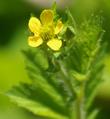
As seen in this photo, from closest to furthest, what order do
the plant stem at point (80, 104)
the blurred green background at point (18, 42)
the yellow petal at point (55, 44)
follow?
the yellow petal at point (55, 44) < the plant stem at point (80, 104) < the blurred green background at point (18, 42)

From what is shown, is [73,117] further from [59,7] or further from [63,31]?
[59,7]

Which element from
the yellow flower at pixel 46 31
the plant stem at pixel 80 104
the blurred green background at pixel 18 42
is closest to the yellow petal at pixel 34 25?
the yellow flower at pixel 46 31

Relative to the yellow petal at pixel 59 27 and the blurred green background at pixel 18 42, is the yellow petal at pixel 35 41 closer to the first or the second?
the yellow petal at pixel 59 27

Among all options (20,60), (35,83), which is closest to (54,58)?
(35,83)

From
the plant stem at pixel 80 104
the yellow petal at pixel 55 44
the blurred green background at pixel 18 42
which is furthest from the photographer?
the blurred green background at pixel 18 42

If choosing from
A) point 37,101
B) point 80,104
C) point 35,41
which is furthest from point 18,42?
point 35,41

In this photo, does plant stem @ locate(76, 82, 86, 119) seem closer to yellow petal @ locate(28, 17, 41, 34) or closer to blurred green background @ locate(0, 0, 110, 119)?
yellow petal @ locate(28, 17, 41, 34)

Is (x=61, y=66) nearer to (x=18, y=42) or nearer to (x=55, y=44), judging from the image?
(x=55, y=44)
